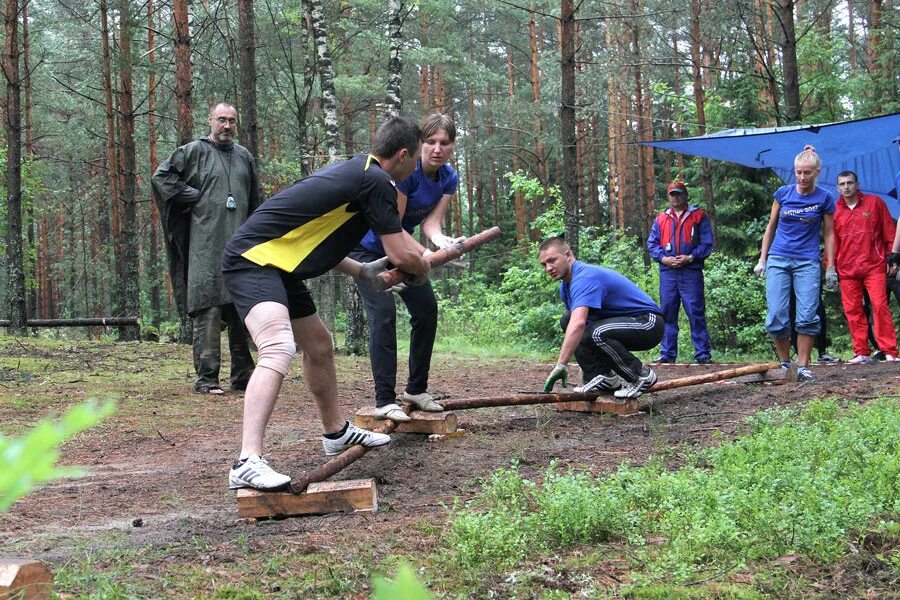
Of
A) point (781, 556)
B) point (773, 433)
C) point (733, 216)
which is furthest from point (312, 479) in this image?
point (733, 216)

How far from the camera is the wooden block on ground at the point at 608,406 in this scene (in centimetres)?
634

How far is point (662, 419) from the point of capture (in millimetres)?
5953

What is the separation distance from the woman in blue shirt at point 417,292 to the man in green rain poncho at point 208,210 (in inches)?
99.9

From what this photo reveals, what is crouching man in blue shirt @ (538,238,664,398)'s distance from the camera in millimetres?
6207

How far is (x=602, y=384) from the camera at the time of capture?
6.45 meters

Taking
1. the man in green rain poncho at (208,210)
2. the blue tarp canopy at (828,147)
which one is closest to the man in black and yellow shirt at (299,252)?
the man in green rain poncho at (208,210)

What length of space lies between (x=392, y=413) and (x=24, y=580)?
305cm

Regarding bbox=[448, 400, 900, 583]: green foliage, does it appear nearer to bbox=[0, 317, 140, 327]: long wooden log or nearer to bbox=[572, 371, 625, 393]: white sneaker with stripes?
bbox=[572, 371, 625, 393]: white sneaker with stripes

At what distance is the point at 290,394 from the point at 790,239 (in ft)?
15.7

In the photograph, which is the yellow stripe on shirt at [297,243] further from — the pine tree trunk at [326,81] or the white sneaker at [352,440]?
the pine tree trunk at [326,81]

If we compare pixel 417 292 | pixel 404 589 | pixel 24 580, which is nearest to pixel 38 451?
pixel 404 589

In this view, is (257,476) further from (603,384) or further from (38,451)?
(603,384)

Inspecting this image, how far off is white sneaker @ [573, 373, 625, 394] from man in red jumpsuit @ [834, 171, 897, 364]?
367 centimetres

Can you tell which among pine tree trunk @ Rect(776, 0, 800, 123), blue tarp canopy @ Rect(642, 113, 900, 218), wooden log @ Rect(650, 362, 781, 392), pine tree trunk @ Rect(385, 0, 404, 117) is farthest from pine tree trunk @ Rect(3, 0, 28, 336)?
pine tree trunk @ Rect(776, 0, 800, 123)
